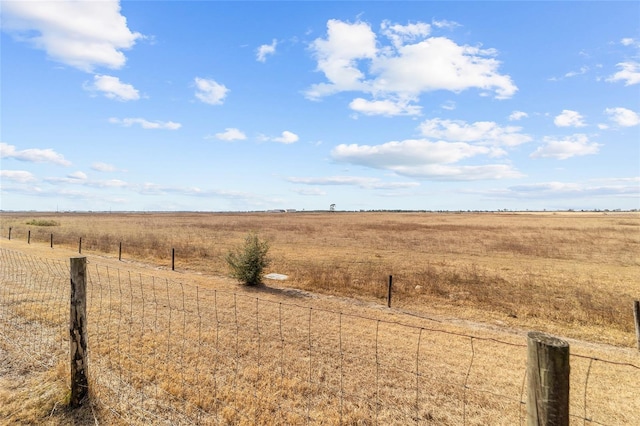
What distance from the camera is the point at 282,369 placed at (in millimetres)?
6637

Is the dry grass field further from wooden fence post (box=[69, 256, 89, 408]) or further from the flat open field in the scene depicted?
wooden fence post (box=[69, 256, 89, 408])

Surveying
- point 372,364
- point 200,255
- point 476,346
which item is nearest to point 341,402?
point 372,364

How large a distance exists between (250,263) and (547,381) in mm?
14445

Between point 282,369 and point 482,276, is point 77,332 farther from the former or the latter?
point 482,276

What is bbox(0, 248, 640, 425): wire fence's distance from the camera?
5.22m

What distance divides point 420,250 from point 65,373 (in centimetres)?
2739

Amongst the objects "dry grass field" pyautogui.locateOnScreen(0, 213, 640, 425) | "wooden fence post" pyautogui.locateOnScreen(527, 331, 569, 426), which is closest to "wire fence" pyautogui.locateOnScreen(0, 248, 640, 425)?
"dry grass field" pyautogui.locateOnScreen(0, 213, 640, 425)

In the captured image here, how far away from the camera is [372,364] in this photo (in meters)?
7.26

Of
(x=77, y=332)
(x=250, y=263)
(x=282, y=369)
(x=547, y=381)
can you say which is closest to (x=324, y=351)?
(x=282, y=369)

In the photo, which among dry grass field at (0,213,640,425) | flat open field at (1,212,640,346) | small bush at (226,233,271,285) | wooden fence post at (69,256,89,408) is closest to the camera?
wooden fence post at (69,256,89,408)

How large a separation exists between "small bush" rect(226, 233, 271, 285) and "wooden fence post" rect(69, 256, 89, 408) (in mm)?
10929

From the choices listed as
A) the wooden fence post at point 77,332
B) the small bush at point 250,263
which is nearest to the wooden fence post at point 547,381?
the wooden fence post at point 77,332

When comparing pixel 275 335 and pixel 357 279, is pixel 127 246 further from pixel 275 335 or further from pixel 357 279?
pixel 275 335

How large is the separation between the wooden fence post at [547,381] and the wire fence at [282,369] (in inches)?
74.3
